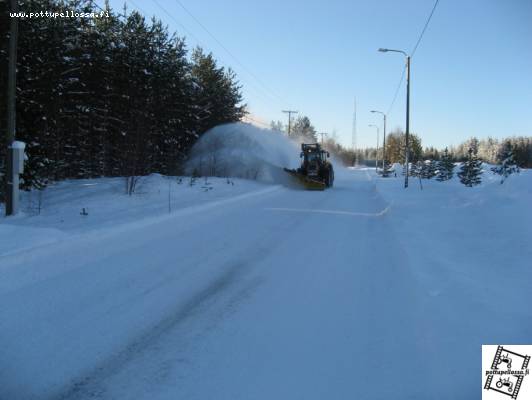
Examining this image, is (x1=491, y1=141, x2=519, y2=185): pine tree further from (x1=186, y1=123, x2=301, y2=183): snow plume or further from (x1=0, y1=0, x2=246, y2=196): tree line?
(x1=0, y1=0, x2=246, y2=196): tree line

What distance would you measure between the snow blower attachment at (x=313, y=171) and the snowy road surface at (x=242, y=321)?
16408mm

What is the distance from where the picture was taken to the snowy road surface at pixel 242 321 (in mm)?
3334

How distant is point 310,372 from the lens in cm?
352

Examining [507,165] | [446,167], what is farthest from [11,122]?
[446,167]

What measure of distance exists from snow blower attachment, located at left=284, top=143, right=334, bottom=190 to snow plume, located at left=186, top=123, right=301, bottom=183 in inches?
63.9

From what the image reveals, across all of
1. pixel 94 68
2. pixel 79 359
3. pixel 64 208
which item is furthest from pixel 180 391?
pixel 94 68

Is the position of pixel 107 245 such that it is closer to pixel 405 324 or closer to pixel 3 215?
pixel 3 215

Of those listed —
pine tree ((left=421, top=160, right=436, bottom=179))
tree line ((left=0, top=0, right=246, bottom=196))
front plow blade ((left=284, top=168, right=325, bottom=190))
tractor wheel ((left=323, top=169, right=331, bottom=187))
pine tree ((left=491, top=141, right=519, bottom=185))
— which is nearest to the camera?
tree line ((left=0, top=0, right=246, bottom=196))

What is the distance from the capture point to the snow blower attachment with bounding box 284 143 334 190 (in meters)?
24.5
